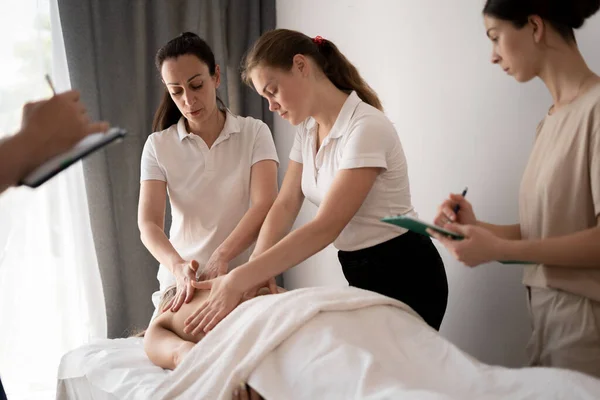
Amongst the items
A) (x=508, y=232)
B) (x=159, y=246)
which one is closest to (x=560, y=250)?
(x=508, y=232)

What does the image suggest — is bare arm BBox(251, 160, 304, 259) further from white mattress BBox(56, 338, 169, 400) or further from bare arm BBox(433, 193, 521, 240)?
bare arm BBox(433, 193, 521, 240)

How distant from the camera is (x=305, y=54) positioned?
1.96 meters

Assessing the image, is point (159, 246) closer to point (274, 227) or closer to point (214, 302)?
point (274, 227)

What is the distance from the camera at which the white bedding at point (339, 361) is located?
4.04 feet

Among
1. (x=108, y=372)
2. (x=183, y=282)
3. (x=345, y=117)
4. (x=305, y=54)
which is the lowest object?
(x=108, y=372)

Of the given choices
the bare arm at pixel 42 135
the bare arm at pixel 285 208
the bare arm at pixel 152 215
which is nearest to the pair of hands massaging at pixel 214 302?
the bare arm at pixel 285 208

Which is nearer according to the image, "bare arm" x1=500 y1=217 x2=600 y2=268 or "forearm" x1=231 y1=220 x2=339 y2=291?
"bare arm" x1=500 y1=217 x2=600 y2=268

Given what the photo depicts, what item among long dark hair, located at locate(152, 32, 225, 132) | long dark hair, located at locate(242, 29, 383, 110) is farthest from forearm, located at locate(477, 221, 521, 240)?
long dark hair, located at locate(152, 32, 225, 132)

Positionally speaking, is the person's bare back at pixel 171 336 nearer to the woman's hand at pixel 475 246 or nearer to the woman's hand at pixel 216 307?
the woman's hand at pixel 216 307

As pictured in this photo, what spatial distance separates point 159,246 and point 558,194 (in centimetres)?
132

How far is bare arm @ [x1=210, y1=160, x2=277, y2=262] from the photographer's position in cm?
221

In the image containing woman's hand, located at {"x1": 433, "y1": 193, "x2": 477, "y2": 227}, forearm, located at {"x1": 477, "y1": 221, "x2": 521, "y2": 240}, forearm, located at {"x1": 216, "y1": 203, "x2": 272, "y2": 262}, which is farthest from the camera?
forearm, located at {"x1": 216, "y1": 203, "x2": 272, "y2": 262}

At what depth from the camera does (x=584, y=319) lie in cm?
146

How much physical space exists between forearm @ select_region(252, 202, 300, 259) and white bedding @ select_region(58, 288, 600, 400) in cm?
53
